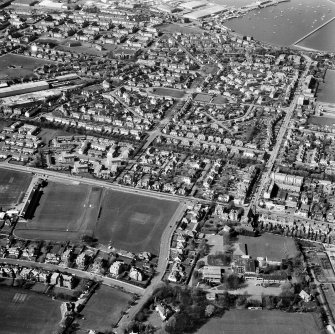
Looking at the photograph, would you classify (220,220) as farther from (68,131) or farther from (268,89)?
(268,89)

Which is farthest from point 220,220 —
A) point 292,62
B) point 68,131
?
point 292,62

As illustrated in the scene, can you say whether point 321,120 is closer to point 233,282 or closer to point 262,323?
point 233,282

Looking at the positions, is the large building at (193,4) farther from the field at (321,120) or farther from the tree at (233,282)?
the tree at (233,282)

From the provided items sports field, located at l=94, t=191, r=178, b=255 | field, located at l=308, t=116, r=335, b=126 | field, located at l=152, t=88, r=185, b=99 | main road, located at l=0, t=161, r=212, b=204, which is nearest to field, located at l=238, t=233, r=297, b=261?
main road, located at l=0, t=161, r=212, b=204

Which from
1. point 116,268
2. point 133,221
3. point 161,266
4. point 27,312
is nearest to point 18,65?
point 133,221

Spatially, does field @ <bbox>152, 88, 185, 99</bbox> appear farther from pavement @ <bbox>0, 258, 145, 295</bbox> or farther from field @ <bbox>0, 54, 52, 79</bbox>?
pavement @ <bbox>0, 258, 145, 295</bbox>

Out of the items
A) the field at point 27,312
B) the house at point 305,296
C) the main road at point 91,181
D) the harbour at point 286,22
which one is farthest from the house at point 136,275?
the harbour at point 286,22
